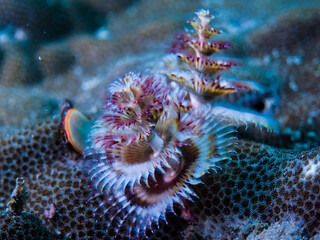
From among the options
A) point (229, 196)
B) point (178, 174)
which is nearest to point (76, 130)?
point (178, 174)

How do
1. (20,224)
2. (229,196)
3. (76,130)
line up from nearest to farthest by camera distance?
(20,224) → (229,196) → (76,130)

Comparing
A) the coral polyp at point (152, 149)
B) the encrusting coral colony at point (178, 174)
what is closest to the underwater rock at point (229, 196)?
the encrusting coral colony at point (178, 174)

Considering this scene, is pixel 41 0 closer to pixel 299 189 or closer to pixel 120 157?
pixel 120 157

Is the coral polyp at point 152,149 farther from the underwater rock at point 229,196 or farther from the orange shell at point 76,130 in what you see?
the orange shell at point 76,130

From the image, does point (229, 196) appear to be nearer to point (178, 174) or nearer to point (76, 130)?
point (178, 174)

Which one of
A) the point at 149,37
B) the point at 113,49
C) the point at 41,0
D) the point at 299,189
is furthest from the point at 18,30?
the point at 299,189

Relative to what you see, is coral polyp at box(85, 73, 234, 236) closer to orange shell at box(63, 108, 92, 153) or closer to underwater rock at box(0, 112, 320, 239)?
underwater rock at box(0, 112, 320, 239)

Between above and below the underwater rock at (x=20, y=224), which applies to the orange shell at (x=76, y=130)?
above
